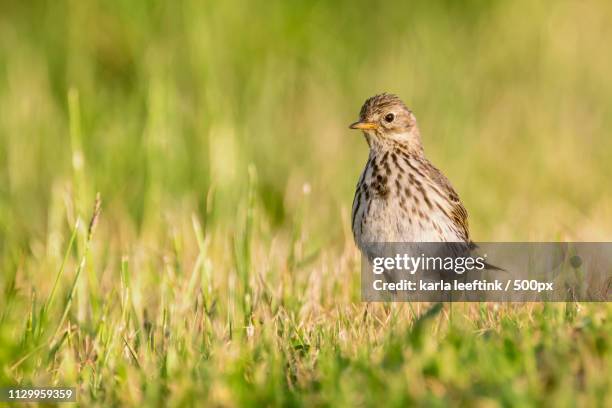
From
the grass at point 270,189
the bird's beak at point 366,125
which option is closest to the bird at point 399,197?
the bird's beak at point 366,125

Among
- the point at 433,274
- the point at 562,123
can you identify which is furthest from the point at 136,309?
the point at 562,123

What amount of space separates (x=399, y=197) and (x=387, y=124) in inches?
33.9

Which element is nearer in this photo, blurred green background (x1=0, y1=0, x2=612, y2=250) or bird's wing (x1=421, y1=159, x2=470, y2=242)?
bird's wing (x1=421, y1=159, x2=470, y2=242)

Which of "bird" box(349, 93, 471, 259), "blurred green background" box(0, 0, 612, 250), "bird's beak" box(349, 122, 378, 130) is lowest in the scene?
"bird" box(349, 93, 471, 259)

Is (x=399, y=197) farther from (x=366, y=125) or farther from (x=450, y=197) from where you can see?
(x=366, y=125)

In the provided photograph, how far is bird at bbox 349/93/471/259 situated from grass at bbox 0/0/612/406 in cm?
47

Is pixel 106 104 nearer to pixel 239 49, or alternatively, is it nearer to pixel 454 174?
pixel 239 49

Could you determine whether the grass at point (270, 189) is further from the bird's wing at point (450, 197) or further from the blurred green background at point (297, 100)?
the bird's wing at point (450, 197)

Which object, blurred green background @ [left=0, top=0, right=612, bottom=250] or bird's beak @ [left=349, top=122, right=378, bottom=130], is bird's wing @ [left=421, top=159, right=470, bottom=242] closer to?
bird's beak @ [left=349, top=122, right=378, bottom=130]

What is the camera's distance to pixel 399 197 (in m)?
6.47

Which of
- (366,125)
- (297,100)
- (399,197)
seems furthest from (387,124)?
(297,100)

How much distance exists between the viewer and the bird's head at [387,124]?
713cm

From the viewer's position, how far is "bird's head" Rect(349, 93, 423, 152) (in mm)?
7133

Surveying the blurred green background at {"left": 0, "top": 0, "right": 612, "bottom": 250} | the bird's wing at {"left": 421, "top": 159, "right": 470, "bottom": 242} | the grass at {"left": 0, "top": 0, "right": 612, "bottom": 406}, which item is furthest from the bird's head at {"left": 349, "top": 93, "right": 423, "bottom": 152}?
the blurred green background at {"left": 0, "top": 0, "right": 612, "bottom": 250}
